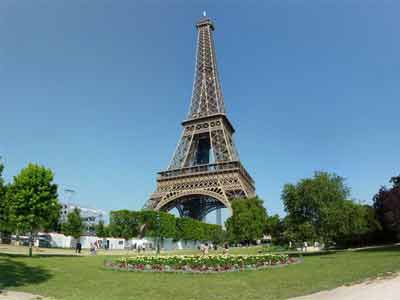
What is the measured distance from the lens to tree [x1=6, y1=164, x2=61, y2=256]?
101 ft

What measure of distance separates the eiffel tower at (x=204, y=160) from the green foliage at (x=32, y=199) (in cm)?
3644

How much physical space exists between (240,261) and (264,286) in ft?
21.3

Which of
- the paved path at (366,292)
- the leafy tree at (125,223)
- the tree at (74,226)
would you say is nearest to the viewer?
the paved path at (366,292)

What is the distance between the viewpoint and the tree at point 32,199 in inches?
1208

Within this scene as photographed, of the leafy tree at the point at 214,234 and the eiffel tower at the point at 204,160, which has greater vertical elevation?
the eiffel tower at the point at 204,160

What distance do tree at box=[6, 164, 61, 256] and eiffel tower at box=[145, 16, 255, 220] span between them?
36482 mm

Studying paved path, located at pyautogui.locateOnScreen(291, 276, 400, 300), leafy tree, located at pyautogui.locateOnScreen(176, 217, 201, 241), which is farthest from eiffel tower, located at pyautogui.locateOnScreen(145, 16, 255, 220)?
paved path, located at pyautogui.locateOnScreen(291, 276, 400, 300)

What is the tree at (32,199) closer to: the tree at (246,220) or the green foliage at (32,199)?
the green foliage at (32,199)

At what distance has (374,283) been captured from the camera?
1176 centimetres

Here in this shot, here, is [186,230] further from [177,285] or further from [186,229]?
[177,285]

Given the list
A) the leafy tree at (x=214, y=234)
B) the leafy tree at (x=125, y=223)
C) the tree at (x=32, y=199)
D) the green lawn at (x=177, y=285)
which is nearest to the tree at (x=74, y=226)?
the leafy tree at (x=125, y=223)

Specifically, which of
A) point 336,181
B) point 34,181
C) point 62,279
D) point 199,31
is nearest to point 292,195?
point 336,181

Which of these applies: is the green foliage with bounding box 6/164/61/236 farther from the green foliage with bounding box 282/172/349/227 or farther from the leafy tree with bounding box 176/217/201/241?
the leafy tree with bounding box 176/217/201/241

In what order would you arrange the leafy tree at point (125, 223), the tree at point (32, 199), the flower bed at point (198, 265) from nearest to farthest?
the flower bed at point (198, 265) → the tree at point (32, 199) → the leafy tree at point (125, 223)
